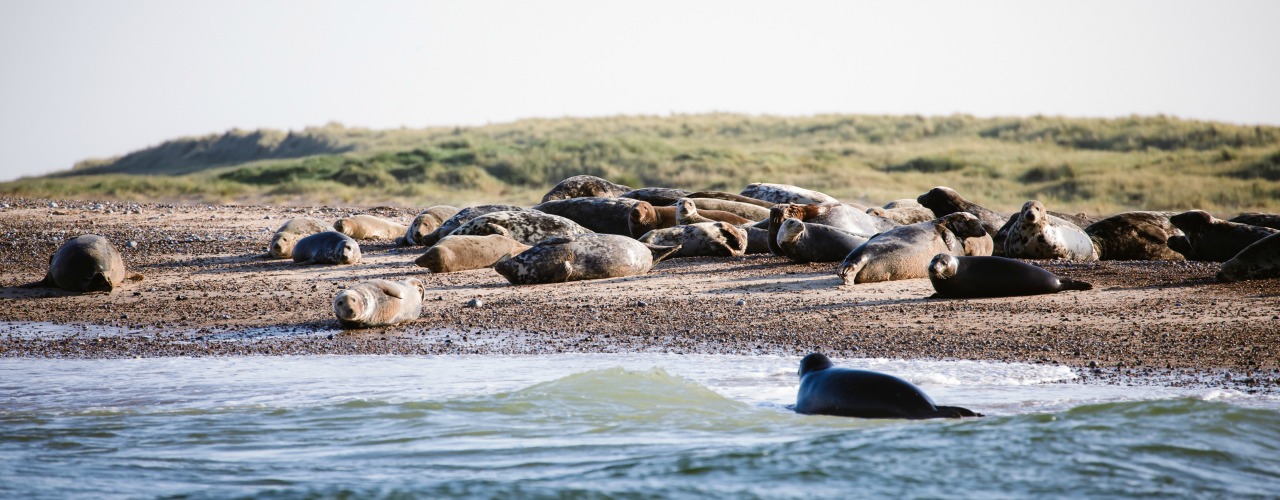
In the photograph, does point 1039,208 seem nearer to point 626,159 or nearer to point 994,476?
point 994,476

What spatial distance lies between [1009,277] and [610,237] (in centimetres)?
361

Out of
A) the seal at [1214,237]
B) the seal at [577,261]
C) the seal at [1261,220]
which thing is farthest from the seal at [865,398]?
the seal at [1261,220]

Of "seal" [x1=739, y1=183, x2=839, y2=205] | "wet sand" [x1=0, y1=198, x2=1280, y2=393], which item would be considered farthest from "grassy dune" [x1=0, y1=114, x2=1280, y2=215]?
"wet sand" [x1=0, y1=198, x2=1280, y2=393]

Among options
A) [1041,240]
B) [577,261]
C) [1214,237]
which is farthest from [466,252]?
[1214,237]

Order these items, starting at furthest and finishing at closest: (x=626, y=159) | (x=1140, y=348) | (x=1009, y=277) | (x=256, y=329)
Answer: (x=626, y=159) < (x=1009, y=277) < (x=256, y=329) < (x=1140, y=348)

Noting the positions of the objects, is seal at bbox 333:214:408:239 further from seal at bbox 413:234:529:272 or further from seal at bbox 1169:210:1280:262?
seal at bbox 1169:210:1280:262

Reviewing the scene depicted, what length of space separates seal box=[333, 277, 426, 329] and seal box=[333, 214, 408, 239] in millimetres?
5667

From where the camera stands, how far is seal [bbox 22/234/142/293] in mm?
9188

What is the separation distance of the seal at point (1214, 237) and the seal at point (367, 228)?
8751 millimetres

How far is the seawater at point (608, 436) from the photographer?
156 inches

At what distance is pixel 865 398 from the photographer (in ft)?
15.7

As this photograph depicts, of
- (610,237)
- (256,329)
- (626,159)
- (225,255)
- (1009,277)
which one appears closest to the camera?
(256,329)

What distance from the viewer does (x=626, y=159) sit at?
32.4 m

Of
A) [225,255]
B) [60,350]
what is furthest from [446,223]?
[60,350]
